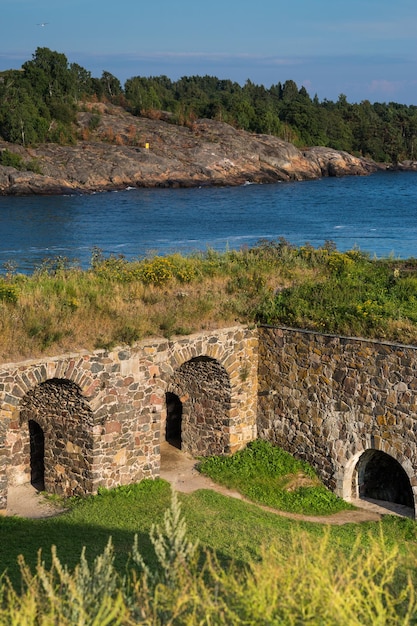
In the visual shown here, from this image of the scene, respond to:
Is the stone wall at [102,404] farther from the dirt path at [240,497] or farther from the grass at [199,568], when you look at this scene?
the dirt path at [240,497]

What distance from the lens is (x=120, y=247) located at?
42719mm

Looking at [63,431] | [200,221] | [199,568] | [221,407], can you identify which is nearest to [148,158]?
[200,221]

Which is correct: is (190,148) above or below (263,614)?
above

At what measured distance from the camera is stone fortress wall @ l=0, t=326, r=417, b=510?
44.1 ft

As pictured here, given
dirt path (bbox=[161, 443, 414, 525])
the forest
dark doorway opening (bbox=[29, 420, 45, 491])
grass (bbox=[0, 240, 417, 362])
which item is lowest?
dirt path (bbox=[161, 443, 414, 525])

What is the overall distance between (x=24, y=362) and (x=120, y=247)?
100ft

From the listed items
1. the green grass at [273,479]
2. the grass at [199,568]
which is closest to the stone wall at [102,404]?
the green grass at [273,479]

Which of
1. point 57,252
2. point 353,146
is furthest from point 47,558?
point 353,146

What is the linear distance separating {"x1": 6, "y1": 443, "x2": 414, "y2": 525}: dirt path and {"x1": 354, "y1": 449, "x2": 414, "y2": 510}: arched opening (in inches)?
10.5

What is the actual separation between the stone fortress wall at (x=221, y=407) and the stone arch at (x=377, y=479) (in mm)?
19

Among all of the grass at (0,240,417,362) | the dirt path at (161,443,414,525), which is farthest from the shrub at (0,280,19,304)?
the dirt path at (161,443,414,525)

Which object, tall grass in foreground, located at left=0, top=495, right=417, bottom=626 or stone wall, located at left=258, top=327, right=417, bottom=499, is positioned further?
stone wall, located at left=258, top=327, right=417, bottom=499

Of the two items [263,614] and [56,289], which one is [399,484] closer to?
[56,289]

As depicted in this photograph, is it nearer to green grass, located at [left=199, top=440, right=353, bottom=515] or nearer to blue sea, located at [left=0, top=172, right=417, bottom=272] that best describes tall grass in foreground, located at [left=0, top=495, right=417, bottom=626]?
green grass, located at [left=199, top=440, right=353, bottom=515]
